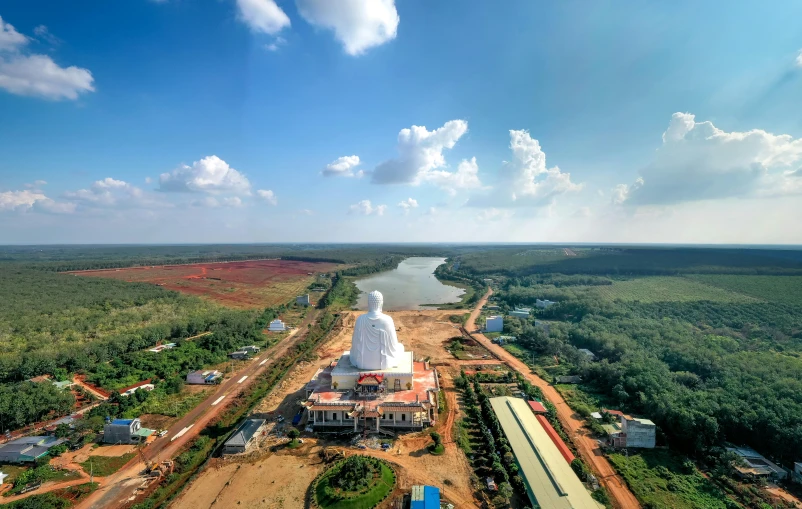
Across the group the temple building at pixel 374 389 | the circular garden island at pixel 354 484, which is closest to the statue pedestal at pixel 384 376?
the temple building at pixel 374 389

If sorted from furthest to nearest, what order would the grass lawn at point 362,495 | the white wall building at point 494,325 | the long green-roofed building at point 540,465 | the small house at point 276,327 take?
the small house at point 276,327, the white wall building at point 494,325, the grass lawn at point 362,495, the long green-roofed building at point 540,465

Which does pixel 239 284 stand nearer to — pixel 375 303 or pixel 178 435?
pixel 178 435

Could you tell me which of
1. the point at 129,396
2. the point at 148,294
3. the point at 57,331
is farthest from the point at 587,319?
the point at 148,294

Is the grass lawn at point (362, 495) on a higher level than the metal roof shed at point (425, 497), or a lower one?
lower

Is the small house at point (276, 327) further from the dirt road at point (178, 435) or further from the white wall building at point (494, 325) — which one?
the white wall building at point (494, 325)

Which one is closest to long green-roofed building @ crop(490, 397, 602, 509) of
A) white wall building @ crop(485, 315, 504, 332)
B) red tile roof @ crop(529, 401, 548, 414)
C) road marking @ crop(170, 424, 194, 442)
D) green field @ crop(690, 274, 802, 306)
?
red tile roof @ crop(529, 401, 548, 414)

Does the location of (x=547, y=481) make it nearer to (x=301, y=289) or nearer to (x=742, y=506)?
(x=742, y=506)

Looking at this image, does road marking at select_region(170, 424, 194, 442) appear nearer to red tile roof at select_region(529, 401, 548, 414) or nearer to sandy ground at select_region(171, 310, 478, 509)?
sandy ground at select_region(171, 310, 478, 509)
